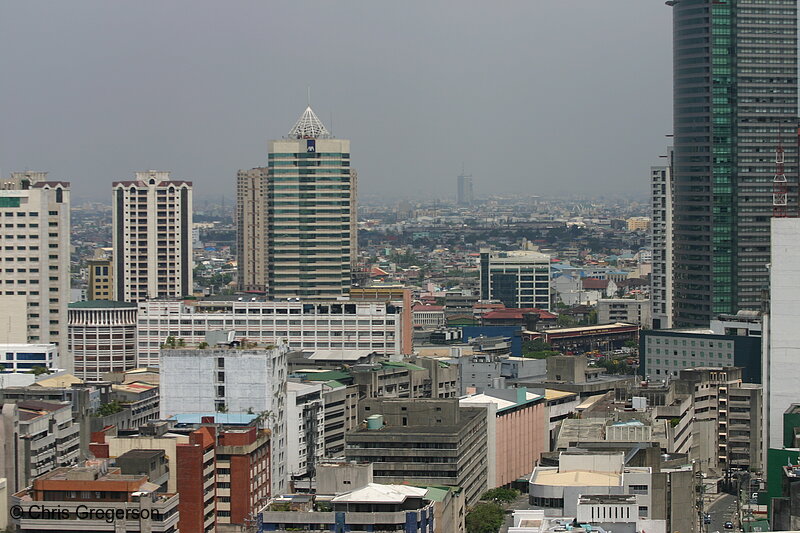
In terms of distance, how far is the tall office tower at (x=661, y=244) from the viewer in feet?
326

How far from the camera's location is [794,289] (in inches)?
2301

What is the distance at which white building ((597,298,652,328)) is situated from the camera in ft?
392

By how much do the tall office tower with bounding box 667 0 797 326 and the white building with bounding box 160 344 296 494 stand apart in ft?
144

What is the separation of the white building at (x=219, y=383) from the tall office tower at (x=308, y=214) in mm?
38783

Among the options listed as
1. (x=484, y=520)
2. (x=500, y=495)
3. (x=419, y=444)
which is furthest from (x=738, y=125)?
(x=484, y=520)

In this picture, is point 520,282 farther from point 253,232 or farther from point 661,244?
point 661,244

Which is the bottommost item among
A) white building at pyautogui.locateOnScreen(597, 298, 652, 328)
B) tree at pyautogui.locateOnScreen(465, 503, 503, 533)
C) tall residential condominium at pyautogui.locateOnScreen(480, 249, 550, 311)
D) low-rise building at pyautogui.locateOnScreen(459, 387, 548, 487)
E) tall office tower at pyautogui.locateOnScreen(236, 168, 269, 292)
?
tree at pyautogui.locateOnScreen(465, 503, 503, 533)

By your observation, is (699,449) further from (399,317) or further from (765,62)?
(765,62)

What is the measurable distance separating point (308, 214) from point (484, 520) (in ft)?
137

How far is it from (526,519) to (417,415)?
53.9 feet

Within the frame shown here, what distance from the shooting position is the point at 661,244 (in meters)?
100

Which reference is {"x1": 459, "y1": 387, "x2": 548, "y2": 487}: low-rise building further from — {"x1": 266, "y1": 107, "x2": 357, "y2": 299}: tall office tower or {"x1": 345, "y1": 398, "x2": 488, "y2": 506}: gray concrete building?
{"x1": 266, "y1": 107, "x2": 357, "y2": 299}: tall office tower

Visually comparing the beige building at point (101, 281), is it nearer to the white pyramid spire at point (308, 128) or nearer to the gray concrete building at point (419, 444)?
the white pyramid spire at point (308, 128)

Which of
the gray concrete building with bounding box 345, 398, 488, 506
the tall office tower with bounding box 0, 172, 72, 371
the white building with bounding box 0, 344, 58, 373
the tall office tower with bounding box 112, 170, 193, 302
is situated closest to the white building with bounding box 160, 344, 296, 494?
the gray concrete building with bounding box 345, 398, 488, 506
